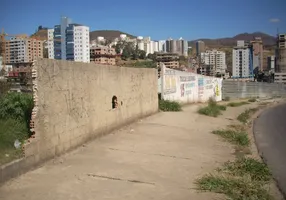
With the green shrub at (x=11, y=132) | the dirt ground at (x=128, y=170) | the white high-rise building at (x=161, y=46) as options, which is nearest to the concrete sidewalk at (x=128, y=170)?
the dirt ground at (x=128, y=170)

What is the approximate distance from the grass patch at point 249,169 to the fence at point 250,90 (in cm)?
3015

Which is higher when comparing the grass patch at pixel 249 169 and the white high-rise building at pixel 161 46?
the white high-rise building at pixel 161 46

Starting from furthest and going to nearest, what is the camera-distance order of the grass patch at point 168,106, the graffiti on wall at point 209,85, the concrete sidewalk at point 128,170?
the graffiti on wall at point 209,85
the grass patch at point 168,106
the concrete sidewalk at point 128,170

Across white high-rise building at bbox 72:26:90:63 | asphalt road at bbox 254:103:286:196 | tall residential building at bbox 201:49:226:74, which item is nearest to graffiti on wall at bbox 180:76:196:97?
asphalt road at bbox 254:103:286:196

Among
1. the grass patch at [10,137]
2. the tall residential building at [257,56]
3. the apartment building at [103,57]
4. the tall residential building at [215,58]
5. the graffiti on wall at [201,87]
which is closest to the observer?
the grass patch at [10,137]

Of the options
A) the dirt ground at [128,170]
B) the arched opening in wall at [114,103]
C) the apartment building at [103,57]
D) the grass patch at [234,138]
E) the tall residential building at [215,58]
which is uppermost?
the tall residential building at [215,58]

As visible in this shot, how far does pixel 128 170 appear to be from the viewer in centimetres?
749

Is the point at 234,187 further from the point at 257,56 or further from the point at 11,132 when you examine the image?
the point at 257,56

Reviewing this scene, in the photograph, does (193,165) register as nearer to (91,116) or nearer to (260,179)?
(260,179)

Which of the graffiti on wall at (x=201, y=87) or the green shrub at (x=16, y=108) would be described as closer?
the green shrub at (x=16, y=108)

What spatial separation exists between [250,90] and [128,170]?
38.5 m

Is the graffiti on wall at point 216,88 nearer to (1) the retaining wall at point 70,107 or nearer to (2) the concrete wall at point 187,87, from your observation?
(2) the concrete wall at point 187,87

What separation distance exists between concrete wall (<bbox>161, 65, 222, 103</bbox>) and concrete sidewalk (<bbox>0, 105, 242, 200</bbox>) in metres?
8.82

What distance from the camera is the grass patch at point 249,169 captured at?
7.61 meters
